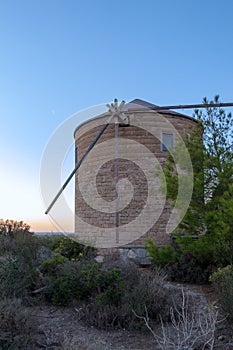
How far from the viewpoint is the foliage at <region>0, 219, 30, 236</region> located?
412 inches

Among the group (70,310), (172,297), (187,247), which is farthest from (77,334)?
(187,247)

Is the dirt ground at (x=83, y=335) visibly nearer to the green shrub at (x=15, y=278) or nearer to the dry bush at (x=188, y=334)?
the dry bush at (x=188, y=334)

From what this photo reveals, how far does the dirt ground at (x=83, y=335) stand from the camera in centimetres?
403

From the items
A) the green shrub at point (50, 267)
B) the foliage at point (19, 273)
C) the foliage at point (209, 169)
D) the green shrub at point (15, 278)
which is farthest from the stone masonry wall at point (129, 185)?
the green shrub at point (15, 278)

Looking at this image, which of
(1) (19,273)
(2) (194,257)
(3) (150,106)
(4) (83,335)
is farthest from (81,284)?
(3) (150,106)

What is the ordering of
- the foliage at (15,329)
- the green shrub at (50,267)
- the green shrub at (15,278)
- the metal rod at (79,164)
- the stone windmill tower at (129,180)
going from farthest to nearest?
the metal rod at (79,164) → the stone windmill tower at (129,180) → the green shrub at (50,267) → the green shrub at (15,278) → the foliage at (15,329)

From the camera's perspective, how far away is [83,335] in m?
4.55

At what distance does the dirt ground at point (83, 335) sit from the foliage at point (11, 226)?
522cm

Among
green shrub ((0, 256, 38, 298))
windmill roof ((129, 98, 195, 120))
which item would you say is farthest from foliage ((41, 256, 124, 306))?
windmill roof ((129, 98, 195, 120))

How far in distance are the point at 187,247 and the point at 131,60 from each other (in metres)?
5.57

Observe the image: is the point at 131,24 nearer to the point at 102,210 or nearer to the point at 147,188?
the point at 147,188

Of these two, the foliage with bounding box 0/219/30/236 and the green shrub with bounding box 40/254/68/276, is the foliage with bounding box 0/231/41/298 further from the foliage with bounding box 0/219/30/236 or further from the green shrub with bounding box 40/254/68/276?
the foliage with bounding box 0/219/30/236

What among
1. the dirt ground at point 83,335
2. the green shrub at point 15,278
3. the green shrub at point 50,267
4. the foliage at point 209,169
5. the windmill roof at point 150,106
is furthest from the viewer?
the windmill roof at point 150,106

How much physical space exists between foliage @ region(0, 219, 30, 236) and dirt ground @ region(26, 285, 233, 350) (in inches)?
206
